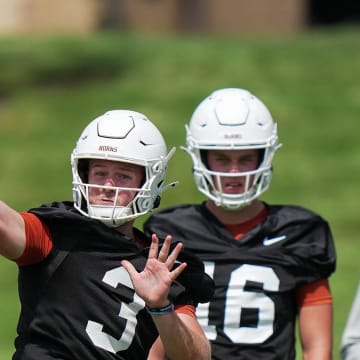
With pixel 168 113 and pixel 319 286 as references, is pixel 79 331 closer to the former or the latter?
pixel 319 286

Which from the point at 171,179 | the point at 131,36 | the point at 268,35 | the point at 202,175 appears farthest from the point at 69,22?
the point at 202,175

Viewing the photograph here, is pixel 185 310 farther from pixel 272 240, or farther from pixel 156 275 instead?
pixel 272 240

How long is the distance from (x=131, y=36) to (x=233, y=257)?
1537 centimetres

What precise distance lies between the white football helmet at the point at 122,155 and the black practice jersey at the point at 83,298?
69mm

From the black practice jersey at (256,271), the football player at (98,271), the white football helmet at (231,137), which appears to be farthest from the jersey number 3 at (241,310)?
the football player at (98,271)

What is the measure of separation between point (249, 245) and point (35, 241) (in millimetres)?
1483

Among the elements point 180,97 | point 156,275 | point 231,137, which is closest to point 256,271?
point 231,137

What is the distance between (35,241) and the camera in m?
4.61

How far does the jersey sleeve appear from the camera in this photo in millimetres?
4582

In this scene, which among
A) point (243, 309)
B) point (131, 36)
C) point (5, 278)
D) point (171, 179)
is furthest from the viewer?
point (131, 36)

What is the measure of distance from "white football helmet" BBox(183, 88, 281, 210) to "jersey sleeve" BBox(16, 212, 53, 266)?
4.01ft

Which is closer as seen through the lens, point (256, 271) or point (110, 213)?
point (110, 213)

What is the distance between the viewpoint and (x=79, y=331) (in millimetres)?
4660

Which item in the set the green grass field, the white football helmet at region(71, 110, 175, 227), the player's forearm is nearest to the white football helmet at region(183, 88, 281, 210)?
the white football helmet at region(71, 110, 175, 227)
